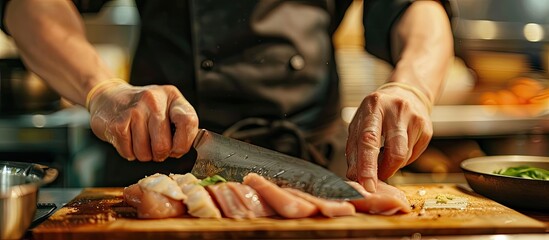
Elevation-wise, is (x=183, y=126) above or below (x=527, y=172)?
above

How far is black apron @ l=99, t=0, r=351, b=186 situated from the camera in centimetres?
251

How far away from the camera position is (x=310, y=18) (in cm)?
264

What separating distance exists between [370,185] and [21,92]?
2.96 m

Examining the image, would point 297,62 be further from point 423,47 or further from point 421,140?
point 421,140

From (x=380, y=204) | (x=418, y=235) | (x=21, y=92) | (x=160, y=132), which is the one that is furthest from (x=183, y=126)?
(x=21, y=92)

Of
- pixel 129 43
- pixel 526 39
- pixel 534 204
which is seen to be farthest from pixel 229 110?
pixel 526 39

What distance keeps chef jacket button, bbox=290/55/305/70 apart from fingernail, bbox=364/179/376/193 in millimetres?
814

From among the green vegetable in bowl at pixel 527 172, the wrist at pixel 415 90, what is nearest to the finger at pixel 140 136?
the wrist at pixel 415 90

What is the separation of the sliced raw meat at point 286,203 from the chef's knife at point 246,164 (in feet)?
0.42

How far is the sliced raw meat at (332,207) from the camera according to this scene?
168 centimetres

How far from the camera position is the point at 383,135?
6.75 ft

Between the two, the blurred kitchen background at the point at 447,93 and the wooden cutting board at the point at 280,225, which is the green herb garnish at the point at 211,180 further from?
the blurred kitchen background at the point at 447,93

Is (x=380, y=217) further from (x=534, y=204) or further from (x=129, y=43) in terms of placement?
(x=129, y=43)

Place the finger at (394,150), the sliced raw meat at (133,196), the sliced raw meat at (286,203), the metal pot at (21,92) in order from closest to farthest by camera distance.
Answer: the sliced raw meat at (286,203) < the sliced raw meat at (133,196) < the finger at (394,150) < the metal pot at (21,92)
